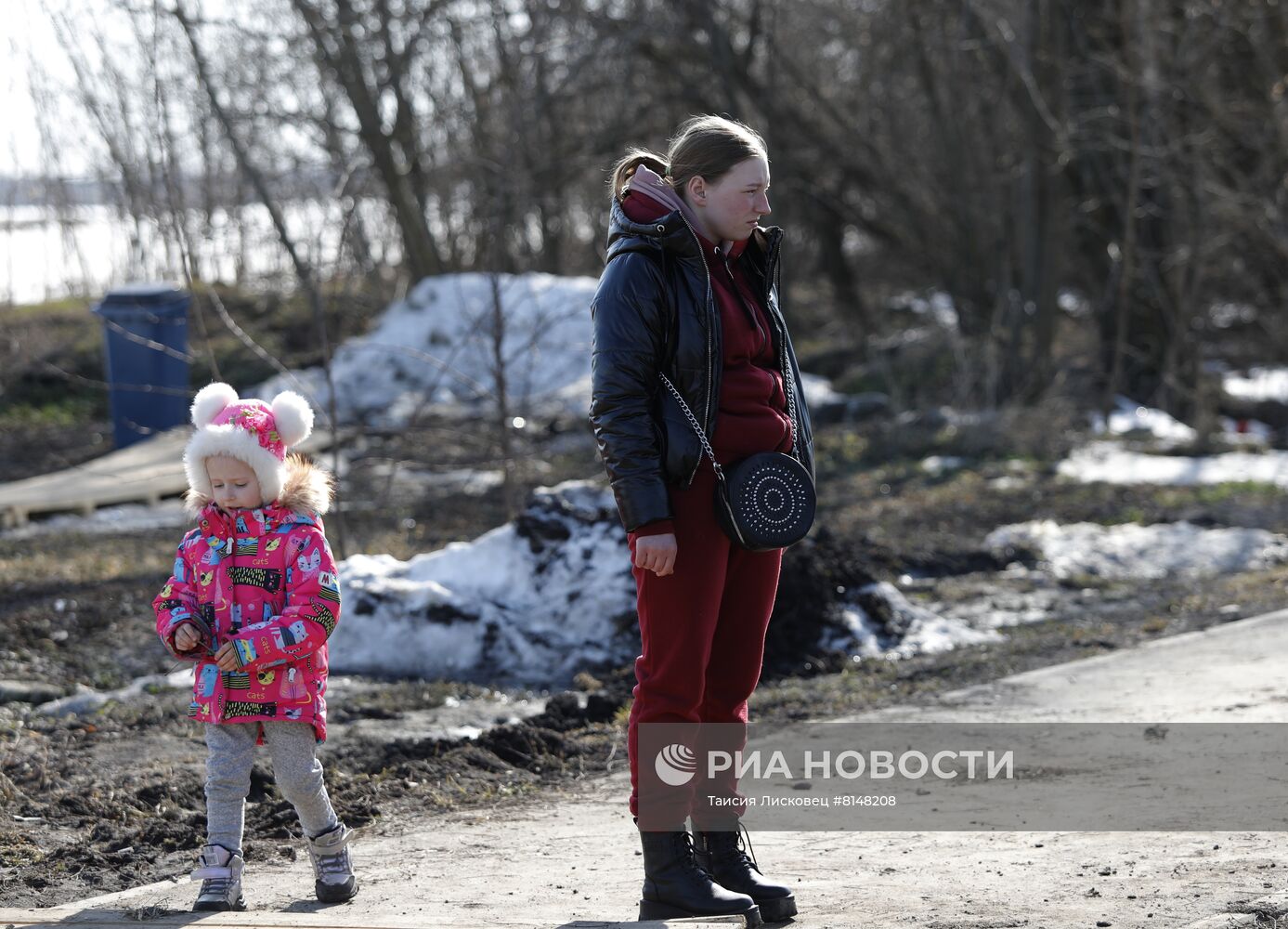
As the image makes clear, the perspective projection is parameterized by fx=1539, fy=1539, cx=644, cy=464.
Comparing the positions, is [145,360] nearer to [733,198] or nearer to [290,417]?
[290,417]

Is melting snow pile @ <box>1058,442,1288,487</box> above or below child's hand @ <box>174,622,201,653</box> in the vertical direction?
below

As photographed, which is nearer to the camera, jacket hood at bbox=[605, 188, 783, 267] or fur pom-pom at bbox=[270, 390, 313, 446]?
jacket hood at bbox=[605, 188, 783, 267]

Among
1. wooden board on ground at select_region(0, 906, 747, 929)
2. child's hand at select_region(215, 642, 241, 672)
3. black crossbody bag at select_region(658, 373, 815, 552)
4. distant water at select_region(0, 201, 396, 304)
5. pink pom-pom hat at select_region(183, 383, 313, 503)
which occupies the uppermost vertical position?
distant water at select_region(0, 201, 396, 304)

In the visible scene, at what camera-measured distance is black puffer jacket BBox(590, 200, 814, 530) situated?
335 centimetres

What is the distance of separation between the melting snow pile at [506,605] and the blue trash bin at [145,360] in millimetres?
7210

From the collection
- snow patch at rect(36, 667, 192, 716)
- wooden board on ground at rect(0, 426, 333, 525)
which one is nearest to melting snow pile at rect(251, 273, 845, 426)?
wooden board on ground at rect(0, 426, 333, 525)

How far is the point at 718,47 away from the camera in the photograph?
1736 cm

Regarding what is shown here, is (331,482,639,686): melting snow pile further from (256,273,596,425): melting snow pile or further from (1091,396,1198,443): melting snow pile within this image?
(1091,396,1198,443): melting snow pile

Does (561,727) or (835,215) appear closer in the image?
(561,727)

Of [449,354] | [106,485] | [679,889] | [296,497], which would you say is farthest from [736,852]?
[449,354]

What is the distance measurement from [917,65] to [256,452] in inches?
584

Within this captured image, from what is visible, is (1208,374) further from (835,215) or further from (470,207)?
(470,207)

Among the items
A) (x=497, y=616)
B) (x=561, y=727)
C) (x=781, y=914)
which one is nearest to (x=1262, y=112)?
(x=497, y=616)

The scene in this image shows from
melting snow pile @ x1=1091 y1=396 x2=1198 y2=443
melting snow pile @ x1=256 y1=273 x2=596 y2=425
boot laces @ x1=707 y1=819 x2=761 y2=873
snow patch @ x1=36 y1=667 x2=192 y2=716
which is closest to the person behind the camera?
boot laces @ x1=707 y1=819 x2=761 y2=873
